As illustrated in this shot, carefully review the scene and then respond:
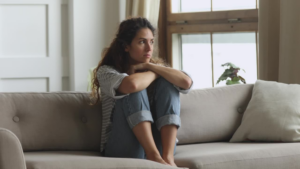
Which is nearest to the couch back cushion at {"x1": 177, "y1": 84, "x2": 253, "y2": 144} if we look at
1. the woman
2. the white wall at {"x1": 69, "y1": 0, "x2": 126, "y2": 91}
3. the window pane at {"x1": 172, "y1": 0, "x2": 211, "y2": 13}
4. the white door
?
the woman

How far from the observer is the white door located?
12.4 feet

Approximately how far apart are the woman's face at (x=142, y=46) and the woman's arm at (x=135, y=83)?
0.16m

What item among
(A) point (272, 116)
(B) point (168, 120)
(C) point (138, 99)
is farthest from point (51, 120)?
(A) point (272, 116)

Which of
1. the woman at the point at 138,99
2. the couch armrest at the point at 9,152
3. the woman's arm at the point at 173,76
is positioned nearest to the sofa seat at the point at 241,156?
the woman at the point at 138,99

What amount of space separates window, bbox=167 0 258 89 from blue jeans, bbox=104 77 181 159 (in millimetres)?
1430

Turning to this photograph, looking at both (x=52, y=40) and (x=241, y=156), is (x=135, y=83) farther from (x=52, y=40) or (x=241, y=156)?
(x=52, y=40)

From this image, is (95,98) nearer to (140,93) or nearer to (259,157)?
(140,93)

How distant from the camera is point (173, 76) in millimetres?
2346

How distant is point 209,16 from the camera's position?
372cm

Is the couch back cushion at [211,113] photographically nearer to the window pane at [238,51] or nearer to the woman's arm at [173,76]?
the woman's arm at [173,76]

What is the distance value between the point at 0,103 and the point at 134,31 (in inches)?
27.3

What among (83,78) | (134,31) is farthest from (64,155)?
(83,78)

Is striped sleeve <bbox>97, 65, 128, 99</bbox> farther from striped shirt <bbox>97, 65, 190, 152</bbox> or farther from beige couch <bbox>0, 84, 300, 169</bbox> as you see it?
beige couch <bbox>0, 84, 300, 169</bbox>

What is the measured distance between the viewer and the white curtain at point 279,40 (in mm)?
3104
